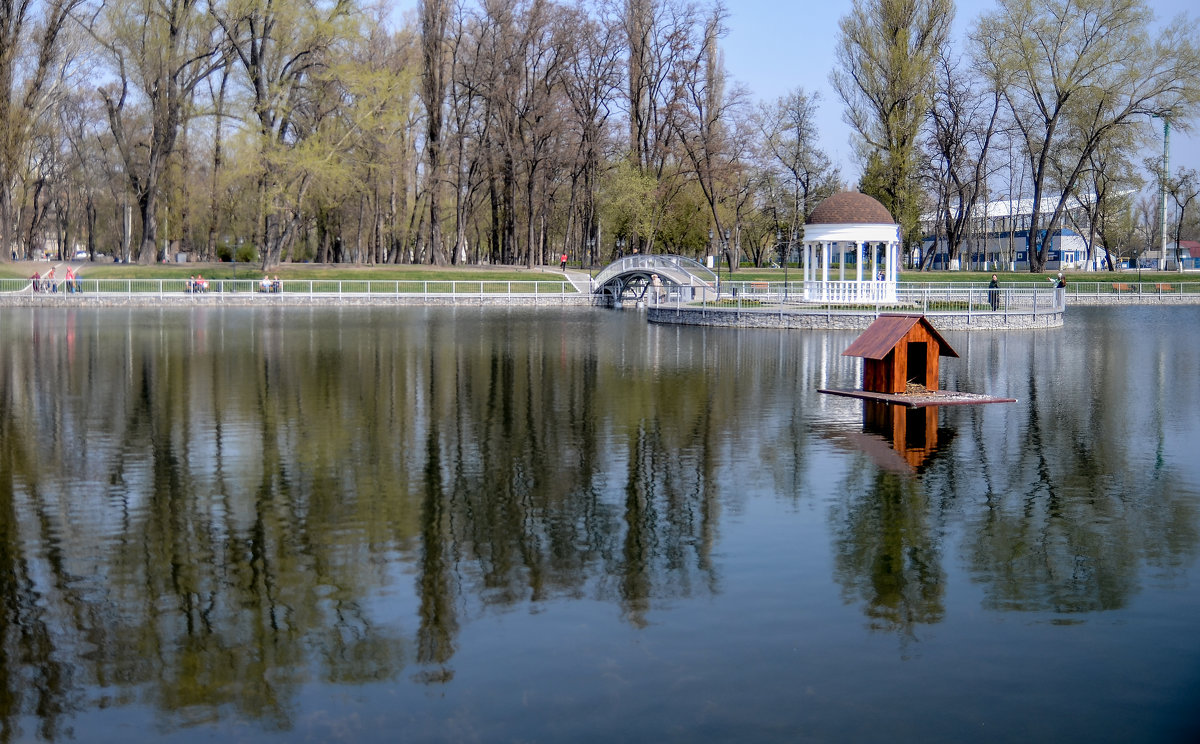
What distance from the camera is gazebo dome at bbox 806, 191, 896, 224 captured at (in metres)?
48.6

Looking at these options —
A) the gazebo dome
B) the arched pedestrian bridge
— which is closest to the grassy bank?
the arched pedestrian bridge

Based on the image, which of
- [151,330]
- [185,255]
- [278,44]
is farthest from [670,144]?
[151,330]

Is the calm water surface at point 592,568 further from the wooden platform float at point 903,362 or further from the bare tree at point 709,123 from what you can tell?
the bare tree at point 709,123

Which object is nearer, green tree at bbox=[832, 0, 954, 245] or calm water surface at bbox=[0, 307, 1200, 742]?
calm water surface at bbox=[0, 307, 1200, 742]

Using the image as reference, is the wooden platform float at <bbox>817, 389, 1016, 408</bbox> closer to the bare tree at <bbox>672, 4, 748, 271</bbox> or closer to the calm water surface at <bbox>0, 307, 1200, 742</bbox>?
the calm water surface at <bbox>0, 307, 1200, 742</bbox>

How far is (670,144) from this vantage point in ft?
259

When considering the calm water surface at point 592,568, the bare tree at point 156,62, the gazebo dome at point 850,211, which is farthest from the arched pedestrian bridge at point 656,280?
the calm water surface at point 592,568

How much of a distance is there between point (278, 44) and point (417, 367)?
4674 cm

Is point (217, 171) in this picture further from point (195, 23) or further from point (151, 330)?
point (151, 330)

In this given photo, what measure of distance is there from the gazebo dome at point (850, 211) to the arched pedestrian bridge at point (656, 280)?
7.36 m

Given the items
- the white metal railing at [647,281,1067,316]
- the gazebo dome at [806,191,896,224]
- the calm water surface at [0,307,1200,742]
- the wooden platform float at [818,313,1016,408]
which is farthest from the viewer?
the gazebo dome at [806,191,896,224]

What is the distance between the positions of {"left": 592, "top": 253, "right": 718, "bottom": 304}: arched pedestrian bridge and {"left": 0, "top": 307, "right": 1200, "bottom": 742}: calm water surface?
36.2 meters

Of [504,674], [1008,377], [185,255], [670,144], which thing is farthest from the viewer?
[185,255]

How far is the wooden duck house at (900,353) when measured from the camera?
2336 centimetres
